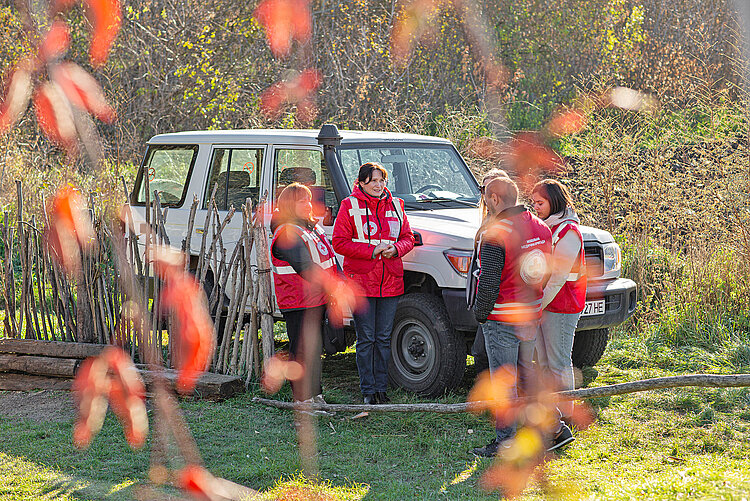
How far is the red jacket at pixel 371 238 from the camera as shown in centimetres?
604

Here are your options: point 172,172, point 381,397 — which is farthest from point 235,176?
point 381,397

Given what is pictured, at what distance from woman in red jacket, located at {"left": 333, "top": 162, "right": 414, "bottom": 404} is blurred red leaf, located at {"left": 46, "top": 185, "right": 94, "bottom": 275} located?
2.46 metres

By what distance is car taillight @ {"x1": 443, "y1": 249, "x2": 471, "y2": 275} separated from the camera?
242 inches

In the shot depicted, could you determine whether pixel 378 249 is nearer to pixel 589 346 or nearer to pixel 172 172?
pixel 589 346

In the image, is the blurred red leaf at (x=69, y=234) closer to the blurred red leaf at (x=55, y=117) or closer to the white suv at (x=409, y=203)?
the white suv at (x=409, y=203)

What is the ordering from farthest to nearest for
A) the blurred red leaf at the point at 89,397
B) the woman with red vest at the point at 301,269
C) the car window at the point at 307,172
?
1. the car window at the point at 307,172
2. the woman with red vest at the point at 301,269
3. the blurred red leaf at the point at 89,397

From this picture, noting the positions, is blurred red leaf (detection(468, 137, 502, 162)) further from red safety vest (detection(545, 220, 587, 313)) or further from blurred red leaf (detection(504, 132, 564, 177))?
red safety vest (detection(545, 220, 587, 313))

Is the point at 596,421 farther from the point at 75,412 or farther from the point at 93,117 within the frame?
the point at 93,117

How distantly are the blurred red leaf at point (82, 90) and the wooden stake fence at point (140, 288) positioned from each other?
1131 cm

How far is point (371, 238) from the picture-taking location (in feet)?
19.8

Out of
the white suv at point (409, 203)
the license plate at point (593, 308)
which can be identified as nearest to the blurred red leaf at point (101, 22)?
the white suv at point (409, 203)

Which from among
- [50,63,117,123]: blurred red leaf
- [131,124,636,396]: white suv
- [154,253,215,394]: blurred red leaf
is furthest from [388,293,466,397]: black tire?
[50,63,117,123]: blurred red leaf

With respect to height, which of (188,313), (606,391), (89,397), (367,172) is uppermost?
(367,172)

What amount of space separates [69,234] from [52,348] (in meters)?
0.98
